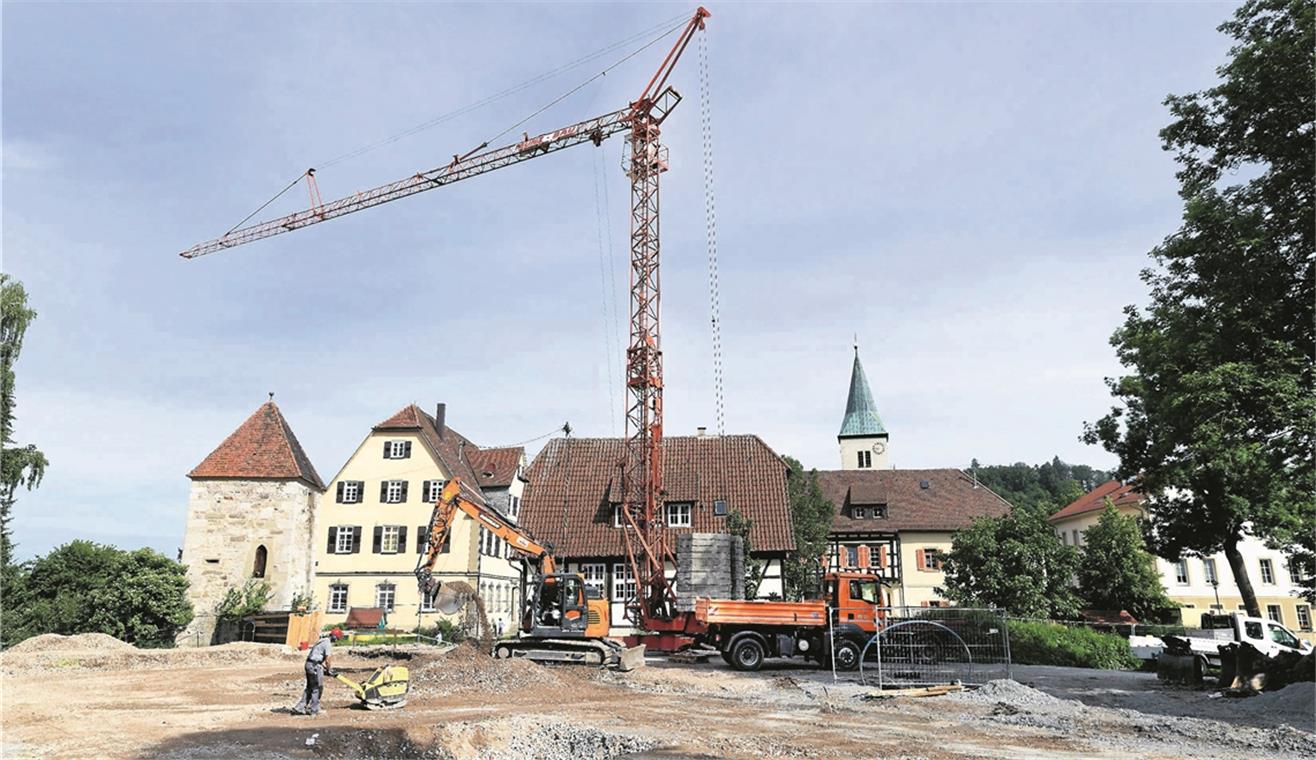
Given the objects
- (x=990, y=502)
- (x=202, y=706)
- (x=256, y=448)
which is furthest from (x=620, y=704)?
(x=990, y=502)

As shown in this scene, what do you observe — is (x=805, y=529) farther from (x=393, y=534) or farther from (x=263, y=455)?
(x=263, y=455)

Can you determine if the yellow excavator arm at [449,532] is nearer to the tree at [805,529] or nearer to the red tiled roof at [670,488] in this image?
the red tiled roof at [670,488]

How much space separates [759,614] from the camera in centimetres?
2358

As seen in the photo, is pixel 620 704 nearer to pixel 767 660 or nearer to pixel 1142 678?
pixel 767 660

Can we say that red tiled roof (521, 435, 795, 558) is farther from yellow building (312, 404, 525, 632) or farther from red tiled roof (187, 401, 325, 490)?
red tiled roof (187, 401, 325, 490)

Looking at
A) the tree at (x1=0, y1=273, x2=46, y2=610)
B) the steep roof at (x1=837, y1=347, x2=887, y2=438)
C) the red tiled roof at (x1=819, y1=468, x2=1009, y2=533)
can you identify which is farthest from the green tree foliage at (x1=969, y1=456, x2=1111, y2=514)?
the tree at (x1=0, y1=273, x2=46, y2=610)

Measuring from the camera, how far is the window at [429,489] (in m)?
41.5

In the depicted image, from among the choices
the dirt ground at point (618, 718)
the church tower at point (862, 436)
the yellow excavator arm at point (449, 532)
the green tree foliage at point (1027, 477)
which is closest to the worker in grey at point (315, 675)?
the dirt ground at point (618, 718)

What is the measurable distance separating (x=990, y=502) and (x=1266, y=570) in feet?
48.6

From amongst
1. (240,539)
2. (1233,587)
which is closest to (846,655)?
(240,539)

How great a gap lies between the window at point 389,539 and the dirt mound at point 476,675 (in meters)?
21.8

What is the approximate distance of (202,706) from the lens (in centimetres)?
1642

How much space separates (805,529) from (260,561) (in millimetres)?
25552

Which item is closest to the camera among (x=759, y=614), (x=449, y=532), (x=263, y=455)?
(x=759, y=614)
